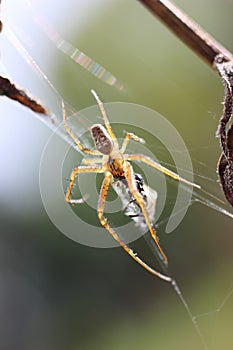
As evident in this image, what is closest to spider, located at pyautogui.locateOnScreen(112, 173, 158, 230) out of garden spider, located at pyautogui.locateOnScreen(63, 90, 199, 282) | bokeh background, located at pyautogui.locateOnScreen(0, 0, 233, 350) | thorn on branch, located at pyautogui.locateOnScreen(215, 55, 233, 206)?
garden spider, located at pyautogui.locateOnScreen(63, 90, 199, 282)

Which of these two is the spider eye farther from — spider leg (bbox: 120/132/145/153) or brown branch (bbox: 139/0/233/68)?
brown branch (bbox: 139/0/233/68)

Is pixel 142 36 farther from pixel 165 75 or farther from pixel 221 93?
pixel 221 93

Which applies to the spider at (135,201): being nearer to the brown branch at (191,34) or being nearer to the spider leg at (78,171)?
the spider leg at (78,171)

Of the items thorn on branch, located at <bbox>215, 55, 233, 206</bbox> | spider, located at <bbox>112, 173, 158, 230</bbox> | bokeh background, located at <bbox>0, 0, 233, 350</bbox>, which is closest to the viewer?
thorn on branch, located at <bbox>215, 55, 233, 206</bbox>

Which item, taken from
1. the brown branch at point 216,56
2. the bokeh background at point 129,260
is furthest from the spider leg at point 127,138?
the bokeh background at point 129,260

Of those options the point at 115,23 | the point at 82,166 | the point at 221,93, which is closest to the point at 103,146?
the point at 82,166

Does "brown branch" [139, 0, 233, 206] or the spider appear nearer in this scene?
"brown branch" [139, 0, 233, 206]
